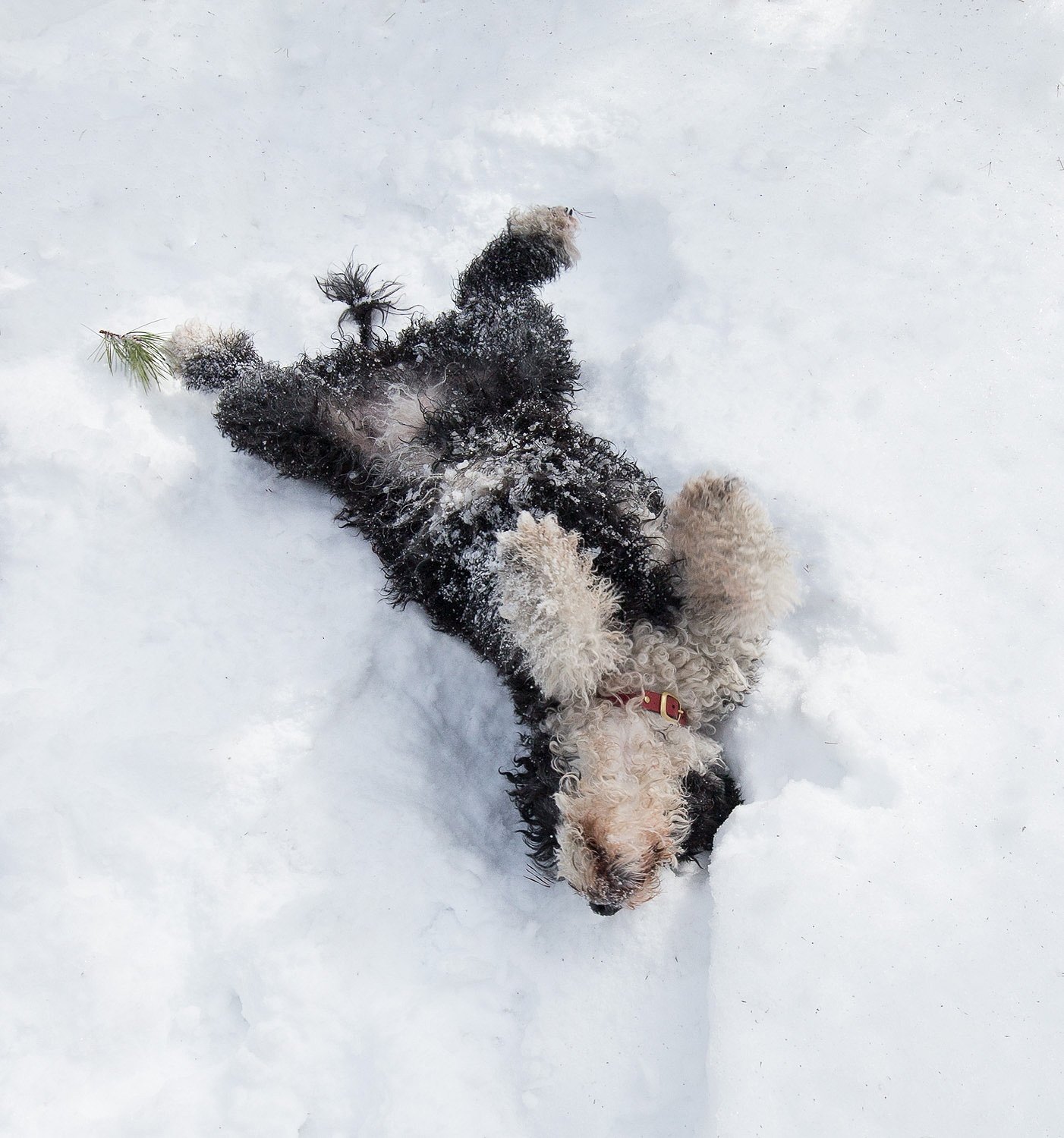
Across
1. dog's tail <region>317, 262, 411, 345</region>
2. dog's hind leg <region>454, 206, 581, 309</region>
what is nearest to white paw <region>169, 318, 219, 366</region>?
dog's tail <region>317, 262, 411, 345</region>

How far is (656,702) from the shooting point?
2678 mm

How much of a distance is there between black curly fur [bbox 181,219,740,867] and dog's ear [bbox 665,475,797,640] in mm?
118

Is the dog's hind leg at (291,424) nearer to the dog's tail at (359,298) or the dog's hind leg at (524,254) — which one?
the dog's tail at (359,298)

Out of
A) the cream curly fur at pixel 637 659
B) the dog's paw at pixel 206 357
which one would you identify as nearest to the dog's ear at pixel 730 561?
the cream curly fur at pixel 637 659

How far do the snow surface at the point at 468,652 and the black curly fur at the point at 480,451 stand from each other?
368 millimetres

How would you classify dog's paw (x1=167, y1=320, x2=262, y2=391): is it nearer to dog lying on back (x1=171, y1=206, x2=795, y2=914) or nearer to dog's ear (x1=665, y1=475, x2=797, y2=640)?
dog lying on back (x1=171, y1=206, x2=795, y2=914)

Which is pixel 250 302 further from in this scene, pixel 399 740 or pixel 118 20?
pixel 399 740

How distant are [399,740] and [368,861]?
0.52 metres

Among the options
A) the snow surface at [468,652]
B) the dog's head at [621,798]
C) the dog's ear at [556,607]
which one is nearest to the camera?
the dog's head at [621,798]

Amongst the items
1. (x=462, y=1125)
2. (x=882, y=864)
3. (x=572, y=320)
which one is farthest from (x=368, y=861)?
(x=572, y=320)

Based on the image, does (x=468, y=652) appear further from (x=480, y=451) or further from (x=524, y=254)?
(x=524, y=254)

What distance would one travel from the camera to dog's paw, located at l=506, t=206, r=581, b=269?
3535 millimetres

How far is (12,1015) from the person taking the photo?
A: 268 centimetres

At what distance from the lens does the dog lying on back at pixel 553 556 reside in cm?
Answer: 255
